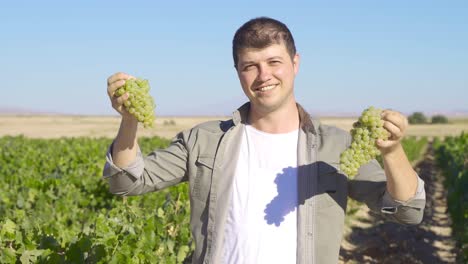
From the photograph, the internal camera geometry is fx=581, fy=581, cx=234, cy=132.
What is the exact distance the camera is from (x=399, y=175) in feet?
8.20

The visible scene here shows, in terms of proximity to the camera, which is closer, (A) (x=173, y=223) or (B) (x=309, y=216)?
(B) (x=309, y=216)

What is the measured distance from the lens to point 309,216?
266cm

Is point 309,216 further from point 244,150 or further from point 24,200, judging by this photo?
point 24,200

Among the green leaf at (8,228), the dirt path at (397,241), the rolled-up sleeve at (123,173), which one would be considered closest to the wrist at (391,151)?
the rolled-up sleeve at (123,173)

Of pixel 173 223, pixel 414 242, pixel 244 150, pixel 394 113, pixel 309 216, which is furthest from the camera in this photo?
pixel 414 242

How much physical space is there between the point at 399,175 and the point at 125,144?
121 cm

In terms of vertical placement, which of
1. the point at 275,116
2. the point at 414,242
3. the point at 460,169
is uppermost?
the point at 275,116

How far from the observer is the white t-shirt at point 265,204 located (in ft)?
8.64

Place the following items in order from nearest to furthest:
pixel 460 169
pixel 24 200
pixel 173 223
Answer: pixel 173 223 → pixel 24 200 → pixel 460 169

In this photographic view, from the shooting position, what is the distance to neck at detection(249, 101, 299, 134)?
2.79 metres

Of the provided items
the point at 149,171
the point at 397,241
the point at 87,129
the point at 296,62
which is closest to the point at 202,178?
the point at 149,171

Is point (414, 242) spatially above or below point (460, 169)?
below

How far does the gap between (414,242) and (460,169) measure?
3076 mm

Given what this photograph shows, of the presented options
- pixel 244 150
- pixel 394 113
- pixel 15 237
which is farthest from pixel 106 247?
pixel 394 113
